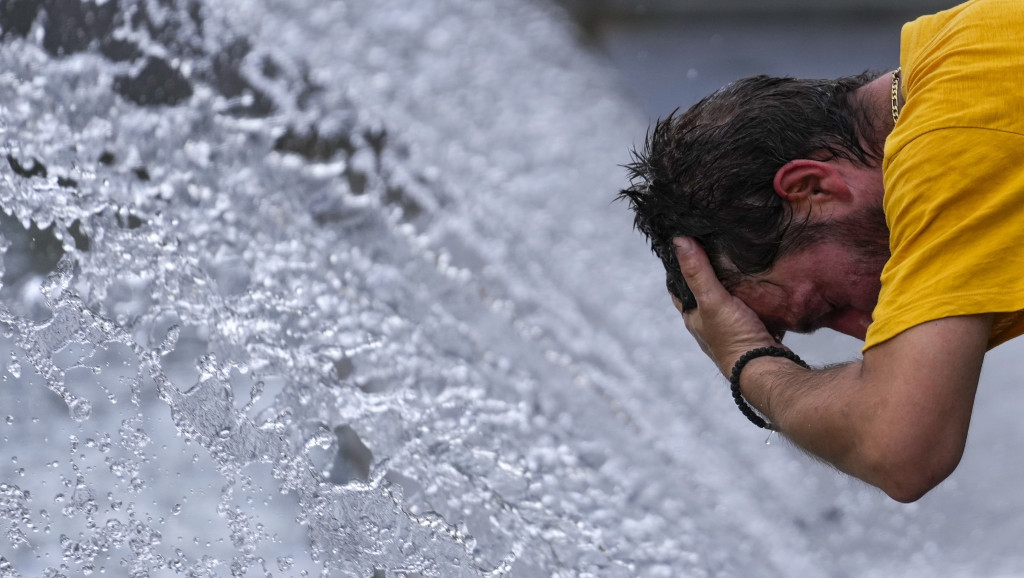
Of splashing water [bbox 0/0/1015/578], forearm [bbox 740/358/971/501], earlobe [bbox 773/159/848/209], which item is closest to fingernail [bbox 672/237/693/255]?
earlobe [bbox 773/159/848/209]

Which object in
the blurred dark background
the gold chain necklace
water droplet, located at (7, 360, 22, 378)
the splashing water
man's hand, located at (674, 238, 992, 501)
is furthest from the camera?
the blurred dark background

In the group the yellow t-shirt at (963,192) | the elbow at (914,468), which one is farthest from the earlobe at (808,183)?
the elbow at (914,468)

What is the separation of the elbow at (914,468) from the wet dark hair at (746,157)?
0.28 metres

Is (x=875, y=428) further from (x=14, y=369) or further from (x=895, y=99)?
(x=14, y=369)

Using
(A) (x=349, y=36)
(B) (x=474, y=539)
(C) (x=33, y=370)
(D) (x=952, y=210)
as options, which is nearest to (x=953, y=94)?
(D) (x=952, y=210)

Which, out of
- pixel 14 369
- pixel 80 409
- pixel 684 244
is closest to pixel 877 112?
pixel 684 244

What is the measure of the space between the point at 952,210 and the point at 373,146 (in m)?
2.00

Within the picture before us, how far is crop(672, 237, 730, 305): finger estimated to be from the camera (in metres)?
1.21

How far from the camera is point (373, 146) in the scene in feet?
9.07

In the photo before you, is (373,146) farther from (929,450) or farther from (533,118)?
(929,450)

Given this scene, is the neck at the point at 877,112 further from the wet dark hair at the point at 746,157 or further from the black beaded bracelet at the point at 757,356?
the black beaded bracelet at the point at 757,356

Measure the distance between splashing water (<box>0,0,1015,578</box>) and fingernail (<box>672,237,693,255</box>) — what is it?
2.19 feet

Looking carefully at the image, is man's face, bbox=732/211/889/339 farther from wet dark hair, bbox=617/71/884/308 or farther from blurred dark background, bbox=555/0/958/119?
blurred dark background, bbox=555/0/958/119

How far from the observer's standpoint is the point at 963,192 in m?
0.92
